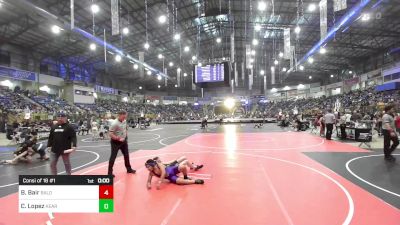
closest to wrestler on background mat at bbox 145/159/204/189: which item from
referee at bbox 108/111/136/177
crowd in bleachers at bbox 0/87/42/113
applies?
referee at bbox 108/111/136/177

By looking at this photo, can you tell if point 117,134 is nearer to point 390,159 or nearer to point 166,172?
point 166,172

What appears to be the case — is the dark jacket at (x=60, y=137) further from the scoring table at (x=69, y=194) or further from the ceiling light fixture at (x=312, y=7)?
the ceiling light fixture at (x=312, y=7)

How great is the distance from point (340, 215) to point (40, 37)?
3333 cm

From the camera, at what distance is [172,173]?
6.34 m

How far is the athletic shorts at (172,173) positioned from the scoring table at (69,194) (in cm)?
354

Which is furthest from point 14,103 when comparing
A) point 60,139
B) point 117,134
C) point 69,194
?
point 69,194

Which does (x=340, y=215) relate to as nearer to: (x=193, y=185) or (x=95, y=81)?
(x=193, y=185)

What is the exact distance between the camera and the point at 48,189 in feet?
9.28

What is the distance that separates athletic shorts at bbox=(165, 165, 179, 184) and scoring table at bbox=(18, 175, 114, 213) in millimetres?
3536

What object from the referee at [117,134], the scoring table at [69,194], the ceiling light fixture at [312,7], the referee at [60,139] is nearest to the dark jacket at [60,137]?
the referee at [60,139]

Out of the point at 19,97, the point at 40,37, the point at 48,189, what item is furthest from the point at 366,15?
the point at 19,97

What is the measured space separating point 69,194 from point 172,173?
3674 millimetres

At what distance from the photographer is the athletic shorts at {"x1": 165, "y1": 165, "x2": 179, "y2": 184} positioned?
6277 millimetres

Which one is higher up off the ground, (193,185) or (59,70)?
(59,70)
